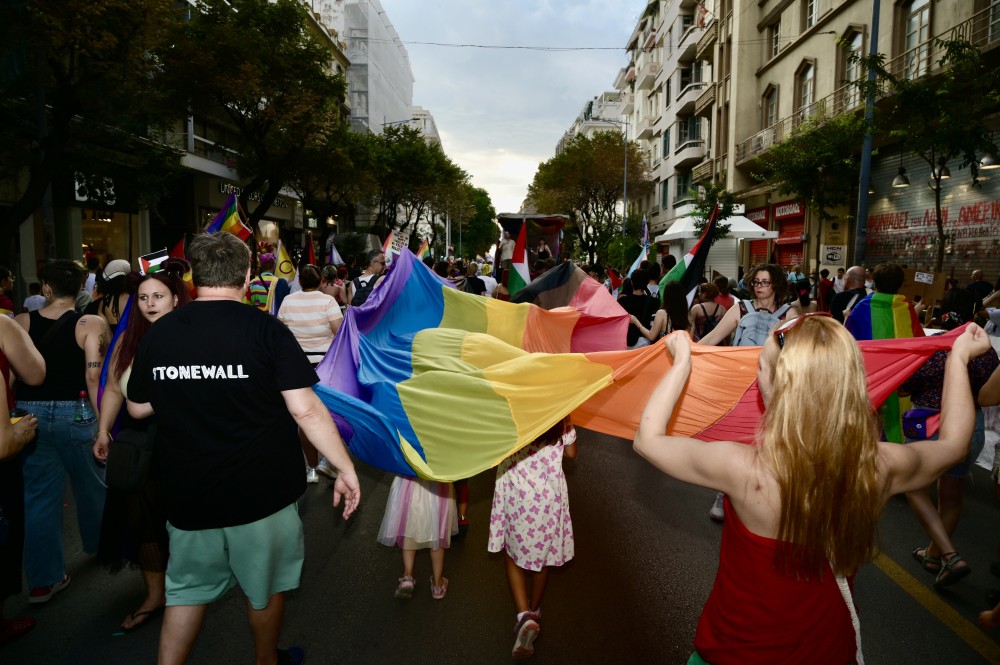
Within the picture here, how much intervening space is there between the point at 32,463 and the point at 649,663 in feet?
11.9

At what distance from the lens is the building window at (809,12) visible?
902 inches

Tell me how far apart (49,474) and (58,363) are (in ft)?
2.17

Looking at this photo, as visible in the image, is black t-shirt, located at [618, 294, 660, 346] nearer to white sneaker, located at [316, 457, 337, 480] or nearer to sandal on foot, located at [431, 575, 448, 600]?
white sneaker, located at [316, 457, 337, 480]

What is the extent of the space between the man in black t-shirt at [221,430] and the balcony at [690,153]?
3594 cm

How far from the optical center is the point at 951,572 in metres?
3.87

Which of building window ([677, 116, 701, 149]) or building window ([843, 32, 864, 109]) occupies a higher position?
building window ([677, 116, 701, 149])

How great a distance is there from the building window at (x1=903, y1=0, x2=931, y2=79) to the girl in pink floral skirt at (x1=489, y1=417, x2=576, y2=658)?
55.4 feet

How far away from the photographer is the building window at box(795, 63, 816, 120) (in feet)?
73.7

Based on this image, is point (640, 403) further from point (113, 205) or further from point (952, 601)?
point (113, 205)

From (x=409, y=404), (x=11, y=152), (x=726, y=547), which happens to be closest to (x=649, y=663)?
(x=726, y=547)

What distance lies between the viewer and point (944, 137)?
11.2 meters

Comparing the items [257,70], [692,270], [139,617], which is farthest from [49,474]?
[257,70]

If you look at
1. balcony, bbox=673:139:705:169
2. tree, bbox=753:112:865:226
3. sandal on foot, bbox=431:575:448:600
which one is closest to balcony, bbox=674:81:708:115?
A: balcony, bbox=673:139:705:169

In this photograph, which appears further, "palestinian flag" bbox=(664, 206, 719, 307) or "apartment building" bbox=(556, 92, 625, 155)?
"apartment building" bbox=(556, 92, 625, 155)
